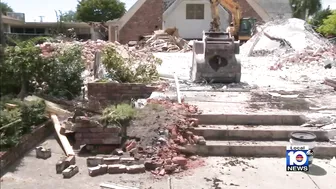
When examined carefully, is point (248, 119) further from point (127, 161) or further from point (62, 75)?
point (62, 75)

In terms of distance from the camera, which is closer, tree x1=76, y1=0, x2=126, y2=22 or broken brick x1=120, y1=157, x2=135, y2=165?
broken brick x1=120, y1=157, x2=135, y2=165

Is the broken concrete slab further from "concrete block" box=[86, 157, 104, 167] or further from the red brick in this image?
the red brick

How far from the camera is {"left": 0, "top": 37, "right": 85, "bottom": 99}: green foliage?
22.4 feet

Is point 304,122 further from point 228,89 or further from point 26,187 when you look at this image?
point 26,187

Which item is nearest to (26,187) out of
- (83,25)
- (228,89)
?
(228,89)

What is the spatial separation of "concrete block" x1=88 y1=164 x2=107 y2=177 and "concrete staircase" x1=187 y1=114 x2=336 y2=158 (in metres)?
1.25

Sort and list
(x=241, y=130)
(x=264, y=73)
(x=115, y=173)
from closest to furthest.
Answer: (x=115, y=173) < (x=241, y=130) < (x=264, y=73)

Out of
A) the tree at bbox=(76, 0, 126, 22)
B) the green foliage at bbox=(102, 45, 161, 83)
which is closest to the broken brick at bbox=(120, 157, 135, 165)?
the green foliage at bbox=(102, 45, 161, 83)

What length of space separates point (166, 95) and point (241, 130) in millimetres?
1962

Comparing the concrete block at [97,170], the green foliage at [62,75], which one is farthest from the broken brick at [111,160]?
the green foliage at [62,75]

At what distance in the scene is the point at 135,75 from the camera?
8484 mm

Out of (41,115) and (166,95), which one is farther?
(166,95)

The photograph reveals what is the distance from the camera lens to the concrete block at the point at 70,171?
4.46 meters

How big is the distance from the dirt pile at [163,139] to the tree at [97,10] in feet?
159
